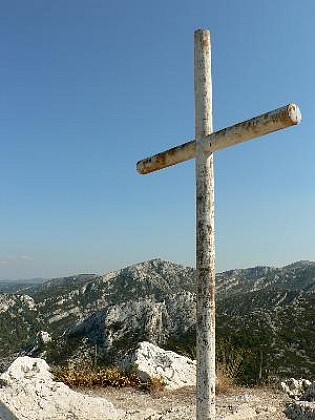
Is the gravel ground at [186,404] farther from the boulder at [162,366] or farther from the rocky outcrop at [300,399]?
the boulder at [162,366]

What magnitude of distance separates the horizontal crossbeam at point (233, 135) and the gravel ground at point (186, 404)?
467 cm

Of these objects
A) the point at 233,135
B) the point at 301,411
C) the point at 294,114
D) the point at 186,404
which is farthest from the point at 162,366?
the point at 294,114

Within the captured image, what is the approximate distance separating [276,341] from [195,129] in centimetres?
8184

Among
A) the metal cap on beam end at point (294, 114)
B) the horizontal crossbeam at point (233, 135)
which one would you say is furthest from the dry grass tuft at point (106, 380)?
the metal cap on beam end at point (294, 114)

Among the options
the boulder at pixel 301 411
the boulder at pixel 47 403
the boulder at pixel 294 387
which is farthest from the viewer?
the boulder at pixel 294 387

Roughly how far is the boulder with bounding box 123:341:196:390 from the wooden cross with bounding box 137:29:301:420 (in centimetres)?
715

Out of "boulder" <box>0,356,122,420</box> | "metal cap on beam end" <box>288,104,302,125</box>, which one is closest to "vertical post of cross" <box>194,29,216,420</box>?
"metal cap on beam end" <box>288,104,302,125</box>

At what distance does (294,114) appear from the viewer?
4.41 meters

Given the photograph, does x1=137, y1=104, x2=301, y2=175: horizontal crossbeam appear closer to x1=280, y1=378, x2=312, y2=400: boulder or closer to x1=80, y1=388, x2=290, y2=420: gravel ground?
x1=80, y1=388, x2=290, y2=420: gravel ground

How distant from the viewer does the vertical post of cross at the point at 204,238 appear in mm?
4805

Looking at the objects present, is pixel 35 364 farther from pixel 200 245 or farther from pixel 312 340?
pixel 312 340

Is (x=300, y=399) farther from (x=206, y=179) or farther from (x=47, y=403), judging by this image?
(x=206, y=179)

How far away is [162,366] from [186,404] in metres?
3.12

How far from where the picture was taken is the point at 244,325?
8819cm
